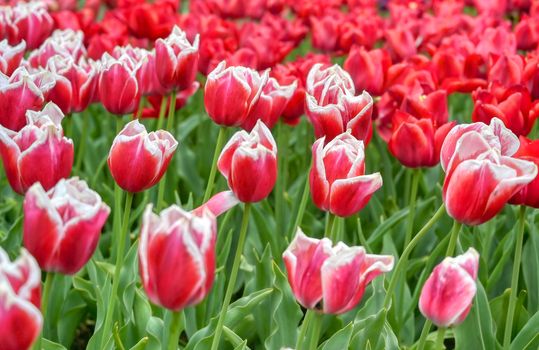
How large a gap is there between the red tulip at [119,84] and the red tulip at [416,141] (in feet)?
2.12

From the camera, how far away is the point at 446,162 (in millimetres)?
1627

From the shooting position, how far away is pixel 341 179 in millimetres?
1527

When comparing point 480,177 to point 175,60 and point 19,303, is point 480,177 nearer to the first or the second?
point 19,303

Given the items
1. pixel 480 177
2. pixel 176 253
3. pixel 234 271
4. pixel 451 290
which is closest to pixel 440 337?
pixel 451 290

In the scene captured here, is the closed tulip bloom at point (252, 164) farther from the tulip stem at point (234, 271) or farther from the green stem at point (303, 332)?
the green stem at point (303, 332)

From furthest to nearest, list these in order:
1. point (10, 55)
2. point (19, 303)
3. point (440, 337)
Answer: point (10, 55) → point (440, 337) → point (19, 303)

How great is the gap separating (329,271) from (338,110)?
2.10ft

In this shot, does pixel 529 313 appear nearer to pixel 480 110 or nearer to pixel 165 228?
pixel 480 110

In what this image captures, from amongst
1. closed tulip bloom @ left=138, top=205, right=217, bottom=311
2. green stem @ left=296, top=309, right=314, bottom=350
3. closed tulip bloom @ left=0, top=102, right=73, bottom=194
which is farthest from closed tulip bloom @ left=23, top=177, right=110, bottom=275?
green stem @ left=296, top=309, right=314, bottom=350

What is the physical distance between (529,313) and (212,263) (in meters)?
1.45

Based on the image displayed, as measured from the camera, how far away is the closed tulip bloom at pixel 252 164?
1455 mm

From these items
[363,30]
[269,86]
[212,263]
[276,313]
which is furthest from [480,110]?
[363,30]

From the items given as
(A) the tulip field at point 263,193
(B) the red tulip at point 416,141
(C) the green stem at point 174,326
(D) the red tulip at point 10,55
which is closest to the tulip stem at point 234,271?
(A) the tulip field at point 263,193

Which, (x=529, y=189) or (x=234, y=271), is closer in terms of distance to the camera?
(x=234, y=271)
